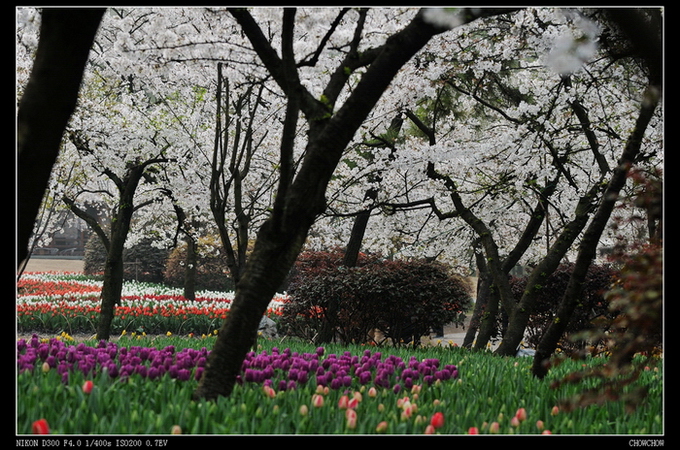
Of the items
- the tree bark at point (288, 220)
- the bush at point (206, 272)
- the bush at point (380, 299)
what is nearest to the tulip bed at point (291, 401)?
the tree bark at point (288, 220)

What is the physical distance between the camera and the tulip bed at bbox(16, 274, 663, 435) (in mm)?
2691

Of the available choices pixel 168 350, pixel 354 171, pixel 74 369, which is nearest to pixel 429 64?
pixel 354 171

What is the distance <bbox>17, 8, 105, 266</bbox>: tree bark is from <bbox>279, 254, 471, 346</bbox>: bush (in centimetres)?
628

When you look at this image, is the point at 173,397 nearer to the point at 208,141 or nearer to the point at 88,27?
the point at 88,27

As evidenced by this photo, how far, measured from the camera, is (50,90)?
2.40 meters

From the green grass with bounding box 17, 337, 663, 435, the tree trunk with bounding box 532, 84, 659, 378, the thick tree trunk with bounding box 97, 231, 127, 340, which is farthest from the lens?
the thick tree trunk with bounding box 97, 231, 127, 340

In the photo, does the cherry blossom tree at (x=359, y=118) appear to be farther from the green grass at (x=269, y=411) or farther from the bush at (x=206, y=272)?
the bush at (x=206, y=272)

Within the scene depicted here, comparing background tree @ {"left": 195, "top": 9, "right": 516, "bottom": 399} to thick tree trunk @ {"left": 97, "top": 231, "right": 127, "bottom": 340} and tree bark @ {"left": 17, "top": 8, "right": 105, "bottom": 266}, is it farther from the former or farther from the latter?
thick tree trunk @ {"left": 97, "top": 231, "right": 127, "bottom": 340}

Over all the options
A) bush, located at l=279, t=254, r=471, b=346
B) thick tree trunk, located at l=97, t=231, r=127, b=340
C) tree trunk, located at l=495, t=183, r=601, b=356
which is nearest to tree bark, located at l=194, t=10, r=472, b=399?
tree trunk, located at l=495, t=183, r=601, b=356

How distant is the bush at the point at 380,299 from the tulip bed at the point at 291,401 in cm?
397

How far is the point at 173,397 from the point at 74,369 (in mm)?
1135

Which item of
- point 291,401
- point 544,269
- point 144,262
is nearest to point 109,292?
point 544,269

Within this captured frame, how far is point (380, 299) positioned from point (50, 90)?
6.73 metres

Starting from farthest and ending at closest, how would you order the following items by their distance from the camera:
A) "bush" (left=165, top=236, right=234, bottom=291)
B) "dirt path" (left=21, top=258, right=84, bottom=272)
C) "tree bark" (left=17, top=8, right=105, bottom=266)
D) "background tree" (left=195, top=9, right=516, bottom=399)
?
"dirt path" (left=21, top=258, right=84, bottom=272) → "bush" (left=165, top=236, right=234, bottom=291) → "background tree" (left=195, top=9, right=516, bottom=399) → "tree bark" (left=17, top=8, right=105, bottom=266)
